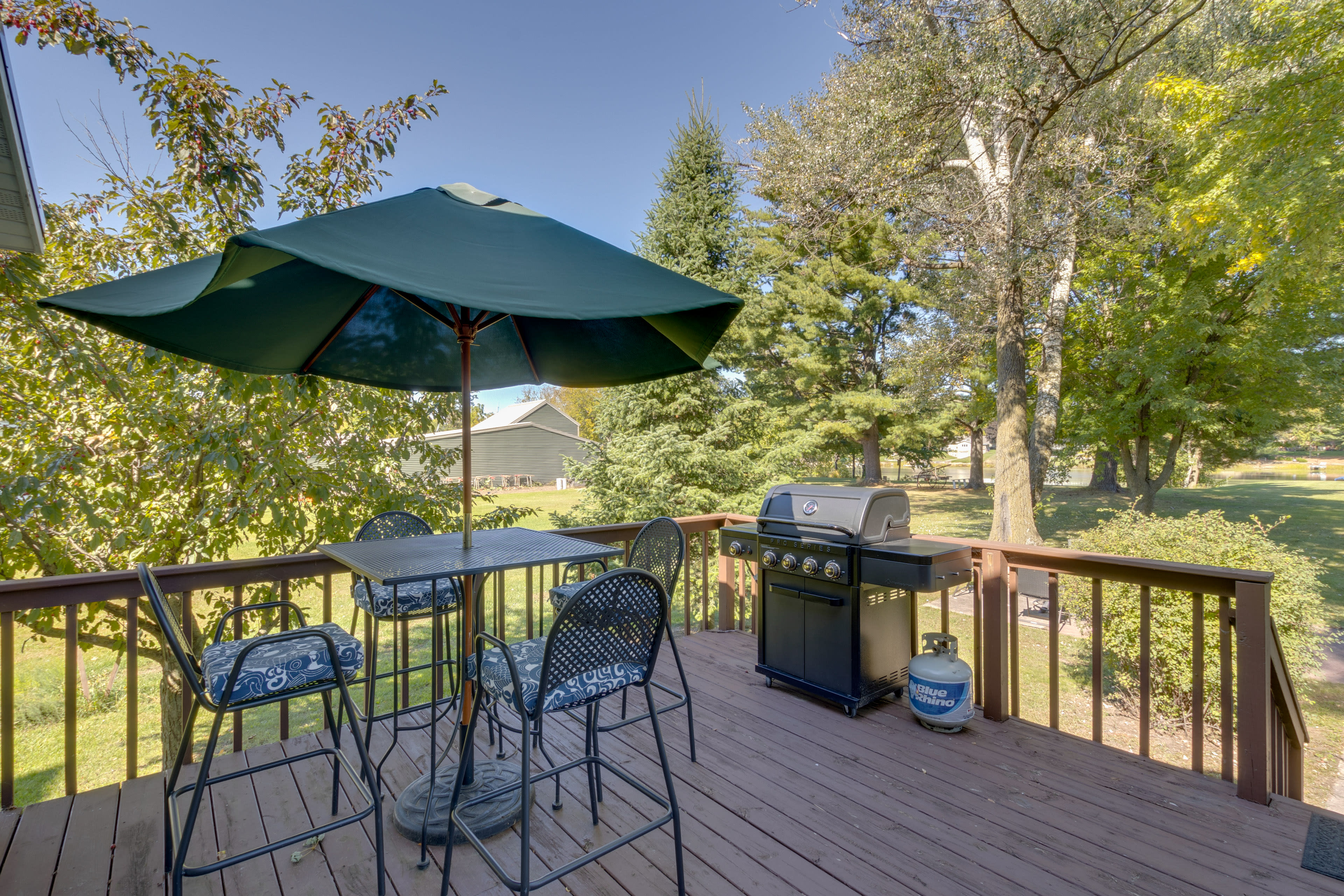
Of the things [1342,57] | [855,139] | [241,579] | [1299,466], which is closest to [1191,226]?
[1342,57]

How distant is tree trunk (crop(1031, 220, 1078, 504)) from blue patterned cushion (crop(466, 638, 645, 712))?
30.8ft

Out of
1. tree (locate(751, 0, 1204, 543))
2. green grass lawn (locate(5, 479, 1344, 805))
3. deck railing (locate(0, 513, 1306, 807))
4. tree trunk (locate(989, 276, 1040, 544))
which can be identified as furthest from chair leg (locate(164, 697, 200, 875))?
tree trunk (locate(989, 276, 1040, 544))

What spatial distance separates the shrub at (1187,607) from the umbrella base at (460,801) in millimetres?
4423

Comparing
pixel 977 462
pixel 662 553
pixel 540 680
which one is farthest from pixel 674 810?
pixel 977 462

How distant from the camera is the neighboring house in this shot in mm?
21875

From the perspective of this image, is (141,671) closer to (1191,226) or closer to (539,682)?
(539,682)

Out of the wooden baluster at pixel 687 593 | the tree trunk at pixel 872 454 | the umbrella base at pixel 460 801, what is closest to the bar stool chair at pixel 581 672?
the umbrella base at pixel 460 801

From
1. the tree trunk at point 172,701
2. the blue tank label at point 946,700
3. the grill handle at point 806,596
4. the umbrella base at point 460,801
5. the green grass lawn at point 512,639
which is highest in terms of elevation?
the grill handle at point 806,596

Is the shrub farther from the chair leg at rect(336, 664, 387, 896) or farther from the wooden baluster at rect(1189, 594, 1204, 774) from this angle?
the chair leg at rect(336, 664, 387, 896)

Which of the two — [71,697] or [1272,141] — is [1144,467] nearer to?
[1272,141]

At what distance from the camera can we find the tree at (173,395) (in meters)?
3.46

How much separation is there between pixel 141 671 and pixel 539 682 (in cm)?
973

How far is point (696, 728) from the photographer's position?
2900 millimetres

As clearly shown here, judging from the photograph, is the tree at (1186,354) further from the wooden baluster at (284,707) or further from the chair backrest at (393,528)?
the wooden baluster at (284,707)
